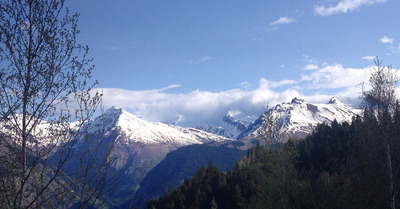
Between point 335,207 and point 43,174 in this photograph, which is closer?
point 43,174

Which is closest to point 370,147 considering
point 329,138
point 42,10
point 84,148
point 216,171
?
point 84,148

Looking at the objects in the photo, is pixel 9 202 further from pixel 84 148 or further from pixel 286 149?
pixel 286 149

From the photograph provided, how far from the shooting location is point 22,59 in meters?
10.0

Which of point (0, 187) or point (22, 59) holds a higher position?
point (22, 59)

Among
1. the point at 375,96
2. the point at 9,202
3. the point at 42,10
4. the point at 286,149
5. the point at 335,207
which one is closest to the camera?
the point at 9,202

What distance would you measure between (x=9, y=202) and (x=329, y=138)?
3738 inches

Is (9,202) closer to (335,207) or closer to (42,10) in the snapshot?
(42,10)

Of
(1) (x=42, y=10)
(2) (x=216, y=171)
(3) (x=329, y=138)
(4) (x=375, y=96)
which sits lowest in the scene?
(2) (x=216, y=171)

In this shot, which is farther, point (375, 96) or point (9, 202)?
point (375, 96)

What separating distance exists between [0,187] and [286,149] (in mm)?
25507

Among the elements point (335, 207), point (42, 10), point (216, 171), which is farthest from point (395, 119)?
point (216, 171)

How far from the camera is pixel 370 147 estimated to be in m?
25.3

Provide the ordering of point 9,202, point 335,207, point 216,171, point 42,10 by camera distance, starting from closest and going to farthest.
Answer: point 9,202 < point 42,10 < point 335,207 < point 216,171

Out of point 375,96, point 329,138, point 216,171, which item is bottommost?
point 216,171
